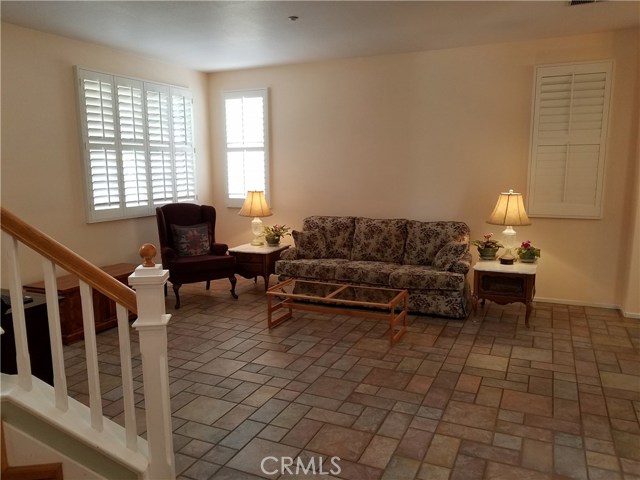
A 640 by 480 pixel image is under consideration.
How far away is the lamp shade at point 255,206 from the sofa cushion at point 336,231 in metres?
0.56

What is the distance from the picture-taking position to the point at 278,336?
4.30m

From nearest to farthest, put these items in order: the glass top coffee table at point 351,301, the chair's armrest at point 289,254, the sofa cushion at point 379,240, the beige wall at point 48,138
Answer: the glass top coffee table at point 351,301
the beige wall at point 48,138
the sofa cushion at point 379,240
the chair's armrest at point 289,254

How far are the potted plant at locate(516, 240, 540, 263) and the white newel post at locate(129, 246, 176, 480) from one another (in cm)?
384

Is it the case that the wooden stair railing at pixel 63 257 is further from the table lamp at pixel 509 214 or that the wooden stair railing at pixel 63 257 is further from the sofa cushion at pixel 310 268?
the table lamp at pixel 509 214

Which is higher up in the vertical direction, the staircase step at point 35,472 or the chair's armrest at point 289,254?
the chair's armrest at point 289,254

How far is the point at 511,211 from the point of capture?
4.73 meters

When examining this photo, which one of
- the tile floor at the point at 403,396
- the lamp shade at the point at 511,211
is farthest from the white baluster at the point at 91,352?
the lamp shade at the point at 511,211

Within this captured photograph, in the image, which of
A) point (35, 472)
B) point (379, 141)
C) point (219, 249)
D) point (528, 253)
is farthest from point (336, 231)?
point (35, 472)

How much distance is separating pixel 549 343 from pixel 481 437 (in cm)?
176

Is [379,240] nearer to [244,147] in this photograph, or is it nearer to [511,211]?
[511,211]

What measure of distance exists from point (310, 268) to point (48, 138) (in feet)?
9.31

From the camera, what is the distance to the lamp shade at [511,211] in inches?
186

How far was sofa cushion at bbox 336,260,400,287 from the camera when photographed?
492 cm

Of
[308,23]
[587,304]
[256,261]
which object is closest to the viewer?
[308,23]
